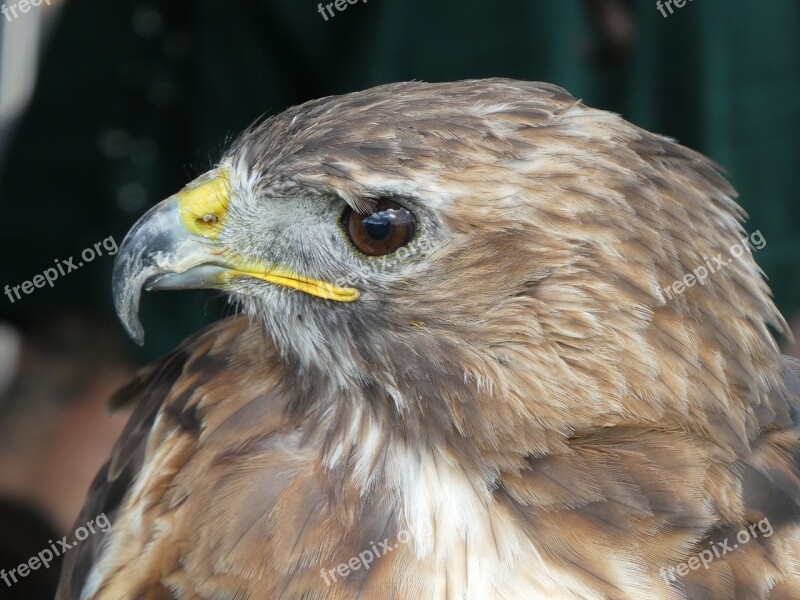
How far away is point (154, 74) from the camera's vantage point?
440 cm

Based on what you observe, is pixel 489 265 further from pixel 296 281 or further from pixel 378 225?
pixel 296 281

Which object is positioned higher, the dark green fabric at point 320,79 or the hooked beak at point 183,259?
the hooked beak at point 183,259

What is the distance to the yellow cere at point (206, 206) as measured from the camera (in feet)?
5.97

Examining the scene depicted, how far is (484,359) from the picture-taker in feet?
5.50

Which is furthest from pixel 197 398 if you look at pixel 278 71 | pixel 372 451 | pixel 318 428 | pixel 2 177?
pixel 2 177

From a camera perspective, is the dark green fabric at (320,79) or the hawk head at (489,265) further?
the dark green fabric at (320,79)

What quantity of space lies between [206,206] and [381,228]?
42cm

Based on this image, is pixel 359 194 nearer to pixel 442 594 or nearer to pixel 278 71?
pixel 442 594

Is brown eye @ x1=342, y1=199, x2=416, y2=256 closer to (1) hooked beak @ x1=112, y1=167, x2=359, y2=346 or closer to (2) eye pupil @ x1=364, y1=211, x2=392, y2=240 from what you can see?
(2) eye pupil @ x1=364, y1=211, x2=392, y2=240

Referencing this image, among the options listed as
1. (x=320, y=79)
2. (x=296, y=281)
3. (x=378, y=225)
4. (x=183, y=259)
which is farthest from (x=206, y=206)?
(x=320, y=79)

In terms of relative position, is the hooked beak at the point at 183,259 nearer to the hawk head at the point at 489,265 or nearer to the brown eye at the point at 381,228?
the hawk head at the point at 489,265

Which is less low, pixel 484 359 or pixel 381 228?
pixel 381 228

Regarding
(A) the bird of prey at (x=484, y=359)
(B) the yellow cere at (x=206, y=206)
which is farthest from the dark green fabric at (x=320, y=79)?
(A) the bird of prey at (x=484, y=359)

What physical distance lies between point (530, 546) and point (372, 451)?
360 millimetres
